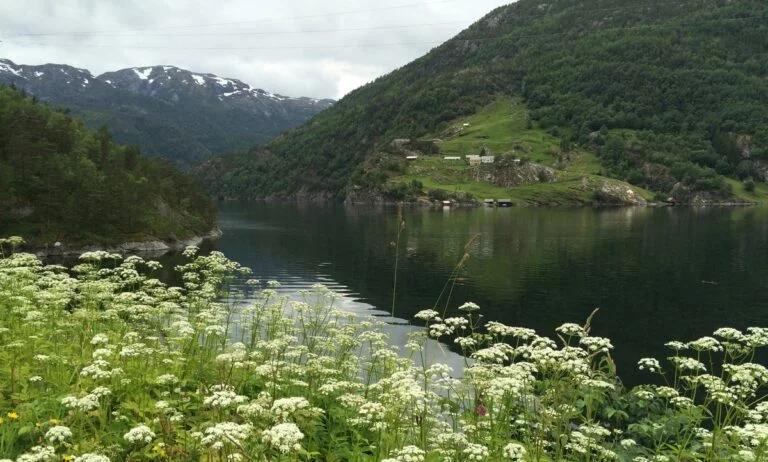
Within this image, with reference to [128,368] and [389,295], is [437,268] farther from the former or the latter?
[128,368]

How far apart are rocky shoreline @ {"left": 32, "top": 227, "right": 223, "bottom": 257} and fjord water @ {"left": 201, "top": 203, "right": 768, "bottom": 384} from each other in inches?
334

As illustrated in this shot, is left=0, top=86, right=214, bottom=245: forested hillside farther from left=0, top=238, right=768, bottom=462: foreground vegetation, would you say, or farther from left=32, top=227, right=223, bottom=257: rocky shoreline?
left=0, top=238, right=768, bottom=462: foreground vegetation

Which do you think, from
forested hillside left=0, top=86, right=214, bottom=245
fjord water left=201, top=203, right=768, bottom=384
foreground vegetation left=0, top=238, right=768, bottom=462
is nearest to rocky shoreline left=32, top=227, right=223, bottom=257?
forested hillside left=0, top=86, right=214, bottom=245

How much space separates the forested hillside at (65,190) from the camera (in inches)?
Answer: 3206

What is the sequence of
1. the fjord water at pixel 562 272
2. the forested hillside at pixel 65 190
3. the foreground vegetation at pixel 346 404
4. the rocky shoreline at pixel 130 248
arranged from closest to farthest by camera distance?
the foreground vegetation at pixel 346 404 < the fjord water at pixel 562 272 < the rocky shoreline at pixel 130 248 < the forested hillside at pixel 65 190

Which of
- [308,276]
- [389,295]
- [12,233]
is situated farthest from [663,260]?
[12,233]

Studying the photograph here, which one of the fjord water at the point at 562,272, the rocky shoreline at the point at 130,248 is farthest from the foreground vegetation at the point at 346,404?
the rocky shoreline at the point at 130,248

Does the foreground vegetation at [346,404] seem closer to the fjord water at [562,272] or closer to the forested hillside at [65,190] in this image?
the fjord water at [562,272]

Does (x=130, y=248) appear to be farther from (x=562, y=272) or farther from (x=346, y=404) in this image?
(x=346, y=404)

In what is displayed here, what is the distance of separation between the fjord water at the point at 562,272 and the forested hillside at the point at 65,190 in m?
→ 17.8

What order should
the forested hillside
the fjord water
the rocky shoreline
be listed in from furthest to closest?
the forested hillside
the rocky shoreline
the fjord water

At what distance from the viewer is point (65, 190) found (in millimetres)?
86125

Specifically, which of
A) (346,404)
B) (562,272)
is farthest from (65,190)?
(346,404)

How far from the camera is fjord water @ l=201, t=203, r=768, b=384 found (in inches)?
1837
